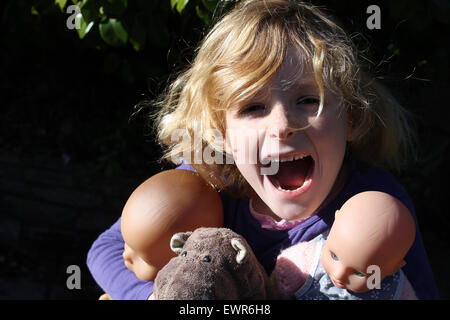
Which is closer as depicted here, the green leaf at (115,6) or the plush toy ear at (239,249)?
the plush toy ear at (239,249)

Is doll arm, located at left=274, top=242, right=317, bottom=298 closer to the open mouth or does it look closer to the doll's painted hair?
the open mouth

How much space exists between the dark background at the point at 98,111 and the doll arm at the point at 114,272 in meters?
0.75

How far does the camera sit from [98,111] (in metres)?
4.17

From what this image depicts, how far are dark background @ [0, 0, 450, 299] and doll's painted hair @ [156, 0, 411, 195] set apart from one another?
1.48ft

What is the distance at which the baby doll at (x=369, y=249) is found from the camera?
1.23 metres

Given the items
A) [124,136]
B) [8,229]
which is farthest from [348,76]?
[8,229]

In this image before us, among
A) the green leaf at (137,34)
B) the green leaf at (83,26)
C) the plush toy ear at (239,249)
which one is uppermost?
the green leaf at (83,26)

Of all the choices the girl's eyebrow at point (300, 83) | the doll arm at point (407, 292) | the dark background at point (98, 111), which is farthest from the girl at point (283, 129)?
the dark background at point (98, 111)

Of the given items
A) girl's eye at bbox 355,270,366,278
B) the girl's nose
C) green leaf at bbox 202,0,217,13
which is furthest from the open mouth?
green leaf at bbox 202,0,217,13

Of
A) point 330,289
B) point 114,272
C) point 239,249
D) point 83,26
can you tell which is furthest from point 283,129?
point 83,26

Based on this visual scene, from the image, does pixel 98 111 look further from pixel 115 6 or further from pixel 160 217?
pixel 160 217

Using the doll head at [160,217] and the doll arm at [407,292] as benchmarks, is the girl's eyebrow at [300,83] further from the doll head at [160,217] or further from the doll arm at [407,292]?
the doll arm at [407,292]
